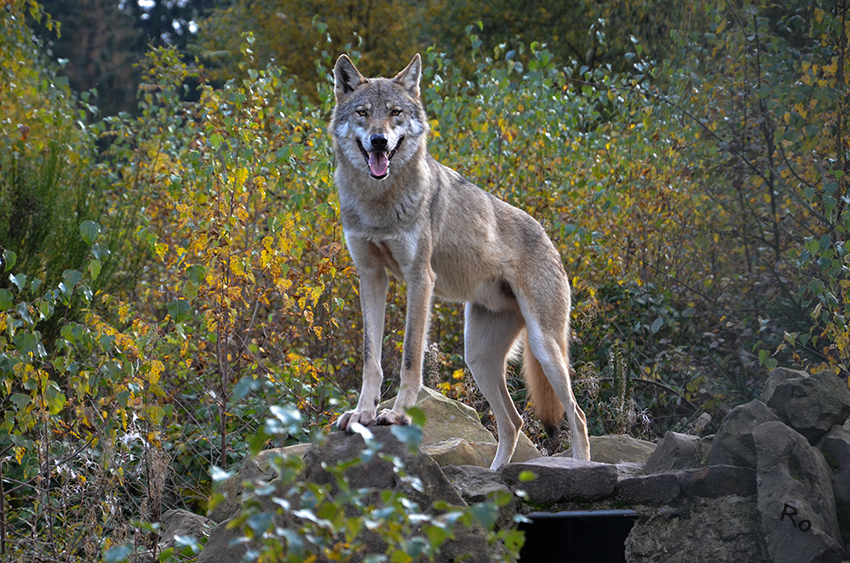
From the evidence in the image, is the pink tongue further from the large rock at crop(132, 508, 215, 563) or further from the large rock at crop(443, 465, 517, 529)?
the large rock at crop(132, 508, 215, 563)

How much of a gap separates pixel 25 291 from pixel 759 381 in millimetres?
5885

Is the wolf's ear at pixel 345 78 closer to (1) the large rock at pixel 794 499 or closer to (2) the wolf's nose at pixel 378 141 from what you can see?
(2) the wolf's nose at pixel 378 141

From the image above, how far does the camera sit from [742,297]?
21.1 feet

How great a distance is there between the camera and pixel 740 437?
159 inches

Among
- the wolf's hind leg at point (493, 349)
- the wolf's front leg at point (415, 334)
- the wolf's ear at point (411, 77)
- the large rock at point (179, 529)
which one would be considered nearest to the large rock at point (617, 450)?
the wolf's hind leg at point (493, 349)

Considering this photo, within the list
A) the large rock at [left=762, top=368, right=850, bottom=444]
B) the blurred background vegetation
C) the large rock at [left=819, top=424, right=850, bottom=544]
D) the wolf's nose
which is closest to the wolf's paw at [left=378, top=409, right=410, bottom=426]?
the blurred background vegetation

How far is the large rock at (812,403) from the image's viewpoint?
411 cm

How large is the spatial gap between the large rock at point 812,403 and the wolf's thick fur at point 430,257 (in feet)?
4.16

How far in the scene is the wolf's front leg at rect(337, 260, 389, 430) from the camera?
384 centimetres

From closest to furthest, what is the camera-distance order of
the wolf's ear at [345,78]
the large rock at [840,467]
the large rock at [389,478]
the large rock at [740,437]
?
1. the large rock at [389,478]
2. the large rock at [840,467]
3. the large rock at [740,437]
4. the wolf's ear at [345,78]

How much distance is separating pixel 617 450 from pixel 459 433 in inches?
44.1

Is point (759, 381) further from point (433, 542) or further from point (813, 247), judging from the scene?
point (433, 542)

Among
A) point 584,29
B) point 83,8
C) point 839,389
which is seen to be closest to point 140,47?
point 83,8

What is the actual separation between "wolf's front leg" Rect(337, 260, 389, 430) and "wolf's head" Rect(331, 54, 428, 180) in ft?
1.91
